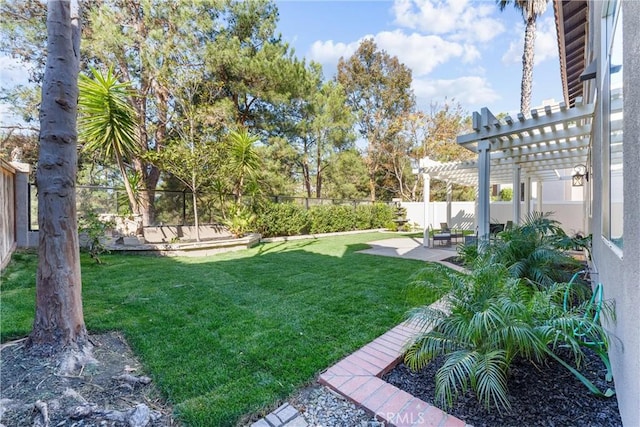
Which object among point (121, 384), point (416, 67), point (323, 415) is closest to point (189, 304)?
point (121, 384)

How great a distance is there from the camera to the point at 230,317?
402 cm

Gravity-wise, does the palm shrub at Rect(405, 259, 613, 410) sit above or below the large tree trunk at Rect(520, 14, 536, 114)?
below

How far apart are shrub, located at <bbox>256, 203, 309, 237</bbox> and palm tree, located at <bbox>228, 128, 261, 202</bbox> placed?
1635 mm

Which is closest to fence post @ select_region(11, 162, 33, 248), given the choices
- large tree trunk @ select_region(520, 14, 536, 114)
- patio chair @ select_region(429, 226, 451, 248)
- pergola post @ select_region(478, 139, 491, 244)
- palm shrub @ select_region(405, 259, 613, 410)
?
palm shrub @ select_region(405, 259, 613, 410)

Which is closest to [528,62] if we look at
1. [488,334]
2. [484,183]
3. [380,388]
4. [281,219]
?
[484,183]

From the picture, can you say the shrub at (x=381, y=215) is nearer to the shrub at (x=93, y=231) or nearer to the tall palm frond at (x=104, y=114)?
the tall palm frond at (x=104, y=114)

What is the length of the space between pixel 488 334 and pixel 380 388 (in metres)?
0.97

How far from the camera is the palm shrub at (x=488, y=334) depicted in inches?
89.2

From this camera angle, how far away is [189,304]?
447 centimetres

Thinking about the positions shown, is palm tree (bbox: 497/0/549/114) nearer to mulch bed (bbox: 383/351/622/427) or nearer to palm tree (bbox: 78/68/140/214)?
mulch bed (bbox: 383/351/622/427)

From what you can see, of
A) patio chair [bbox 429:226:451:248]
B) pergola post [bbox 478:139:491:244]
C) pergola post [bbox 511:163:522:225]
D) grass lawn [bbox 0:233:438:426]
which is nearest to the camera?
grass lawn [bbox 0:233:438:426]

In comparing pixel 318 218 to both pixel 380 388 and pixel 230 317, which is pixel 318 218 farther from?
pixel 380 388

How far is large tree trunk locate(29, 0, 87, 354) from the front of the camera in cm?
281

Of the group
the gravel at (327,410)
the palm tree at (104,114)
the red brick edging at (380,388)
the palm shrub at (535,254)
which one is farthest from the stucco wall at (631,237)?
the palm tree at (104,114)
